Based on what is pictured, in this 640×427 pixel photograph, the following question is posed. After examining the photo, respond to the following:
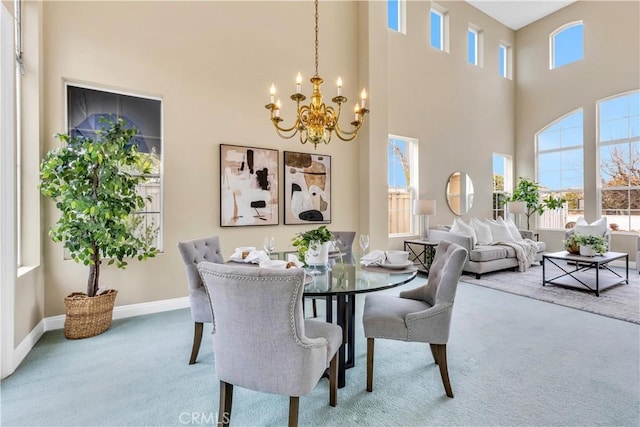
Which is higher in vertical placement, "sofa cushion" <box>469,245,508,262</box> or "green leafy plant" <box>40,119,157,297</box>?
"green leafy plant" <box>40,119,157,297</box>

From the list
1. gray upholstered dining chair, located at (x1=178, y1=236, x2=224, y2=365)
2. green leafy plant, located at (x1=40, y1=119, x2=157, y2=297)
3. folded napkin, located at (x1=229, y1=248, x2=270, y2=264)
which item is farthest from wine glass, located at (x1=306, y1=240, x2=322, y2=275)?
green leafy plant, located at (x1=40, y1=119, x2=157, y2=297)

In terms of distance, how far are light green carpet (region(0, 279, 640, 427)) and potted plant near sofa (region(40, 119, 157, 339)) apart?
0.90 feet

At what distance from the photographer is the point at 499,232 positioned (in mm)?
6094

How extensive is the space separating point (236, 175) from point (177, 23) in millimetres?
1840

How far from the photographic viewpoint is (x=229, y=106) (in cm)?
405

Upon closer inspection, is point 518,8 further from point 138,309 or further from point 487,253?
point 138,309

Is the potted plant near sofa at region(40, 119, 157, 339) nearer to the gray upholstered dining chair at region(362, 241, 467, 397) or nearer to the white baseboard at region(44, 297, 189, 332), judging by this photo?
the white baseboard at region(44, 297, 189, 332)

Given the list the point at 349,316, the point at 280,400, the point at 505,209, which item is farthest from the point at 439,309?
the point at 505,209

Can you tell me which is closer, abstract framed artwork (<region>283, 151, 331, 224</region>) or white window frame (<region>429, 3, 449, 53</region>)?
abstract framed artwork (<region>283, 151, 331, 224</region>)

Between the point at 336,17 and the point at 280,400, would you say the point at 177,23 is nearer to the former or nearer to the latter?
the point at 336,17

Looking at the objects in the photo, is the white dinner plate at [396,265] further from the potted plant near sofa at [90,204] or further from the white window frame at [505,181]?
the white window frame at [505,181]

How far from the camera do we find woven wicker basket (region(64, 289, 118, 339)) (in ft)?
9.47

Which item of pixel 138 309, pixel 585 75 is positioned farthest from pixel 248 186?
pixel 585 75

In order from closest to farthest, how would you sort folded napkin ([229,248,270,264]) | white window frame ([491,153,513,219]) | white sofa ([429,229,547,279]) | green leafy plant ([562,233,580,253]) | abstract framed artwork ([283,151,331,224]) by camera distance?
1. folded napkin ([229,248,270,264])
2. abstract framed artwork ([283,151,331,224])
3. green leafy plant ([562,233,580,253])
4. white sofa ([429,229,547,279])
5. white window frame ([491,153,513,219])
